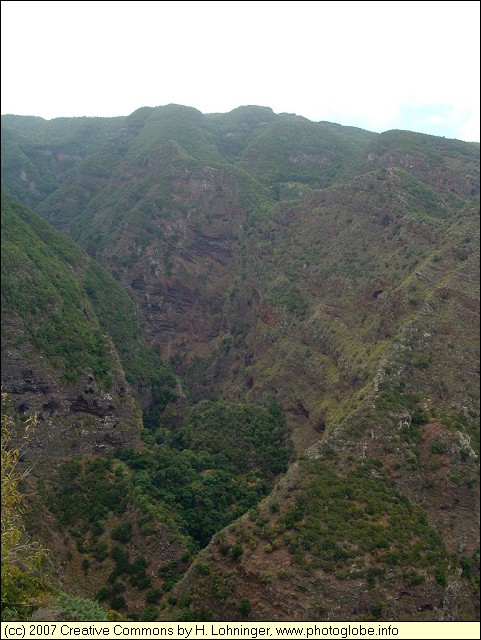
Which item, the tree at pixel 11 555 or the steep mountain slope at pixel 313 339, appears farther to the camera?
the steep mountain slope at pixel 313 339

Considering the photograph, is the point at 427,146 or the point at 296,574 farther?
the point at 427,146

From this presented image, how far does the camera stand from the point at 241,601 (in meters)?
37.5

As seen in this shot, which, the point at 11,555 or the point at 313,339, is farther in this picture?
the point at 313,339

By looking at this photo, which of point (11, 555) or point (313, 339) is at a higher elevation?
point (313, 339)

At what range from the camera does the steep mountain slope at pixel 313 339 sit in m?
39.1

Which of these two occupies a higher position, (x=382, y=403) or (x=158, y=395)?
(x=382, y=403)

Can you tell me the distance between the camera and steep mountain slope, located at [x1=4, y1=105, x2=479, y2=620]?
39.1 meters

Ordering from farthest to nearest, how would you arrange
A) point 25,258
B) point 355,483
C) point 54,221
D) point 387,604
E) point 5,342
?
point 54,221 < point 25,258 < point 5,342 < point 355,483 < point 387,604

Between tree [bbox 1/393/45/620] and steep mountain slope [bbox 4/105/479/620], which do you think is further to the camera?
steep mountain slope [bbox 4/105/479/620]

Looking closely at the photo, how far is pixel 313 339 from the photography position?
7119cm

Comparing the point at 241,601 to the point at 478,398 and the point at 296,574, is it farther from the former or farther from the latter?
the point at 478,398

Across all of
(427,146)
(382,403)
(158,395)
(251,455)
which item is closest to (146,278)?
(158,395)

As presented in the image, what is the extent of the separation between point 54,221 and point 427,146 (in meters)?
85.0

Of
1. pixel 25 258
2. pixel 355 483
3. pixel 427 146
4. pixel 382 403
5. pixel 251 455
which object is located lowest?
pixel 251 455
